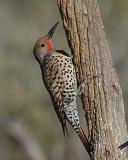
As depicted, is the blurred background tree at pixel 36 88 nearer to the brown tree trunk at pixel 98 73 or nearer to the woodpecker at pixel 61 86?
the woodpecker at pixel 61 86

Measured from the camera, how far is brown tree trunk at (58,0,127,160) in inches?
246

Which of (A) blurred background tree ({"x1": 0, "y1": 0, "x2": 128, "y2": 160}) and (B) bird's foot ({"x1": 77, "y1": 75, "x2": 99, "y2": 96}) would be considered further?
(A) blurred background tree ({"x1": 0, "y1": 0, "x2": 128, "y2": 160})

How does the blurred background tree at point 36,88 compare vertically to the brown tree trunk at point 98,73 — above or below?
below

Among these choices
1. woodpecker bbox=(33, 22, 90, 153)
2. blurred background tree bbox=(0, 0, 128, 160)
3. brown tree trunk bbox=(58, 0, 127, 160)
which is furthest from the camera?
blurred background tree bbox=(0, 0, 128, 160)

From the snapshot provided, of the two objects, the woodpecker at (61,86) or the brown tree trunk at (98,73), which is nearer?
the brown tree trunk at (98,73)

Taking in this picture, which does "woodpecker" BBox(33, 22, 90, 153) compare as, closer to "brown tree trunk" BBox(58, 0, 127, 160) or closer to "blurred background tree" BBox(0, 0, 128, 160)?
"brown tree trunk" BBox(58, 0, 127, 160)

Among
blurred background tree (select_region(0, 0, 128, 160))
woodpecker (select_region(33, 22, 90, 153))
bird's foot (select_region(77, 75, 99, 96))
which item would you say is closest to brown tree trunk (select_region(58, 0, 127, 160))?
bird's foot (select_region(77, 75, 99, 96))

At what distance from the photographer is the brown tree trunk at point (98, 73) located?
6.26 m

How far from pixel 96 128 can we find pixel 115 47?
6.59 m

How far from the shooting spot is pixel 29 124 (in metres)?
12.6

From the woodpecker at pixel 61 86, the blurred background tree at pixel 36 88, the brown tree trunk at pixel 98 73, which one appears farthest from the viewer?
the blurred background tree at pixel 36 88

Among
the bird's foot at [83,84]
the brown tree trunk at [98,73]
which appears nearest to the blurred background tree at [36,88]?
the bird's foot at [83,84]

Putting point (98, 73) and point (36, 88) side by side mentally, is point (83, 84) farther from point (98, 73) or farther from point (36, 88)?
point (36, 88)

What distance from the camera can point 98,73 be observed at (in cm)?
630
